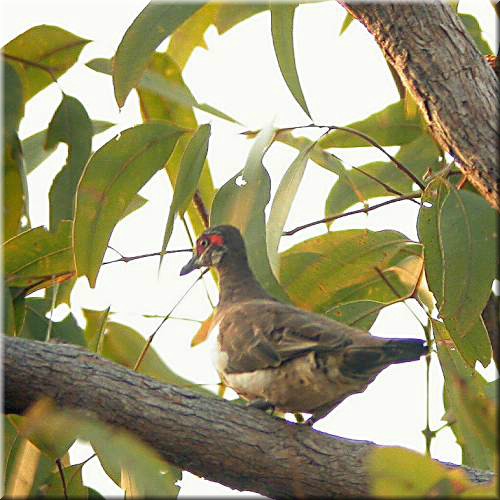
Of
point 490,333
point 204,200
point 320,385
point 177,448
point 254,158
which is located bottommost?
point 177,448

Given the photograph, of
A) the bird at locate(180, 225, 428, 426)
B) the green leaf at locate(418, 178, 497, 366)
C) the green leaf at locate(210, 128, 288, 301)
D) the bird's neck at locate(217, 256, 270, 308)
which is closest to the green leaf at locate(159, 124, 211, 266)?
the green leaf at locate(210, 128, 288, 301)

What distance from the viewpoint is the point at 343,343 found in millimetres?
3494

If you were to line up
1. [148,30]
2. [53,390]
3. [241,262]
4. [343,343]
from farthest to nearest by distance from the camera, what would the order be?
[241,262] < [148,30] < [343,343] < [53,390]

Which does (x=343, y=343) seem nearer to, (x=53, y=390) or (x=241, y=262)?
(x=53, y=390)

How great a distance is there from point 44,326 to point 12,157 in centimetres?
72

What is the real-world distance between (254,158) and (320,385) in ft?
2.49

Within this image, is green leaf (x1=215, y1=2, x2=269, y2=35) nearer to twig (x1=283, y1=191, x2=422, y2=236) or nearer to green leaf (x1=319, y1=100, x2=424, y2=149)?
green leaf (x1=319, y1=100, x2=424, y2=149)

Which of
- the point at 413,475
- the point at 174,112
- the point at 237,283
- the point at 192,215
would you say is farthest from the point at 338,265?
the point at 413,475

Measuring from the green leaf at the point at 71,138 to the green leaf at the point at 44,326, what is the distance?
1.40ft

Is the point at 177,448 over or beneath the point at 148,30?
beneath

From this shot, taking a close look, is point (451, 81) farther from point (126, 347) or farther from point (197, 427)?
point (126, 347)

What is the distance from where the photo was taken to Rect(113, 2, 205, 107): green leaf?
12.8ft

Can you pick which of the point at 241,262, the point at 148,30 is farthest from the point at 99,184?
the point at 241,262

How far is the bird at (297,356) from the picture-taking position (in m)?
3.45
